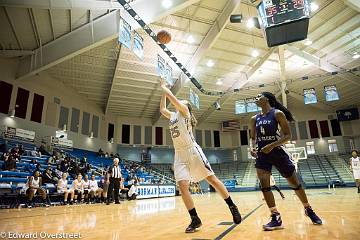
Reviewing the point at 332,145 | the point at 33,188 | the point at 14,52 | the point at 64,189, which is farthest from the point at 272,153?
the point at 332,145

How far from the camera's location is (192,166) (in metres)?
3.12

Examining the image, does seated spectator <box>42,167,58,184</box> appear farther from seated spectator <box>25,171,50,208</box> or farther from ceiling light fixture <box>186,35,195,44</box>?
ceiling light fixture <box>186,35,195,44</box>

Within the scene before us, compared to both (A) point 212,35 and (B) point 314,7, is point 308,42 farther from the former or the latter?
(A) point 212,35

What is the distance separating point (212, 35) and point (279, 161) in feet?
37.2

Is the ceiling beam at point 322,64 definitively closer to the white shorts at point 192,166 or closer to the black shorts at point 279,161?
the black shorts at point 279,161

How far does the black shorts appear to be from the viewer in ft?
9.72

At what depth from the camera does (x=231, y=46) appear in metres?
15.2

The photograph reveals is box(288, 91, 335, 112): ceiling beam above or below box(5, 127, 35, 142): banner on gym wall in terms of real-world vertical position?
above

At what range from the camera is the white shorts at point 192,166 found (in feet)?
10.2

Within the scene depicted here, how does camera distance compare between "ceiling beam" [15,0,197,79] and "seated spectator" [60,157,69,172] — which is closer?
"ceiling beam" [15,0,197,79]

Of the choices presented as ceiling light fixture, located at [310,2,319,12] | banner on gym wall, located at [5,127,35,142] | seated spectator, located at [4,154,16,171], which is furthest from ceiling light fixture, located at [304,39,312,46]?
A: banner on gym wall, located at [5,127,35,142]

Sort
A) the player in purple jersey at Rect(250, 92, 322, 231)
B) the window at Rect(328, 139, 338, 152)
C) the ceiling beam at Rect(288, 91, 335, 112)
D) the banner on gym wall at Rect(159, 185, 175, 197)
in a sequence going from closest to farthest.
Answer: the player in purple jersey at Rect(250, 92, 322, 231) → the banner on gym wall at Rect(159, 185, 175, 197) → the ceiling beam at Rect(288, 91, 335, 112) → the window at Rect(328, 139, 338, 152)

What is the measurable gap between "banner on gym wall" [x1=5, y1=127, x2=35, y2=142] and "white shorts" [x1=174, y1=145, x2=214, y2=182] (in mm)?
14065

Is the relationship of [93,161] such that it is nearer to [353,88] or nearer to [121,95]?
[121,95]
